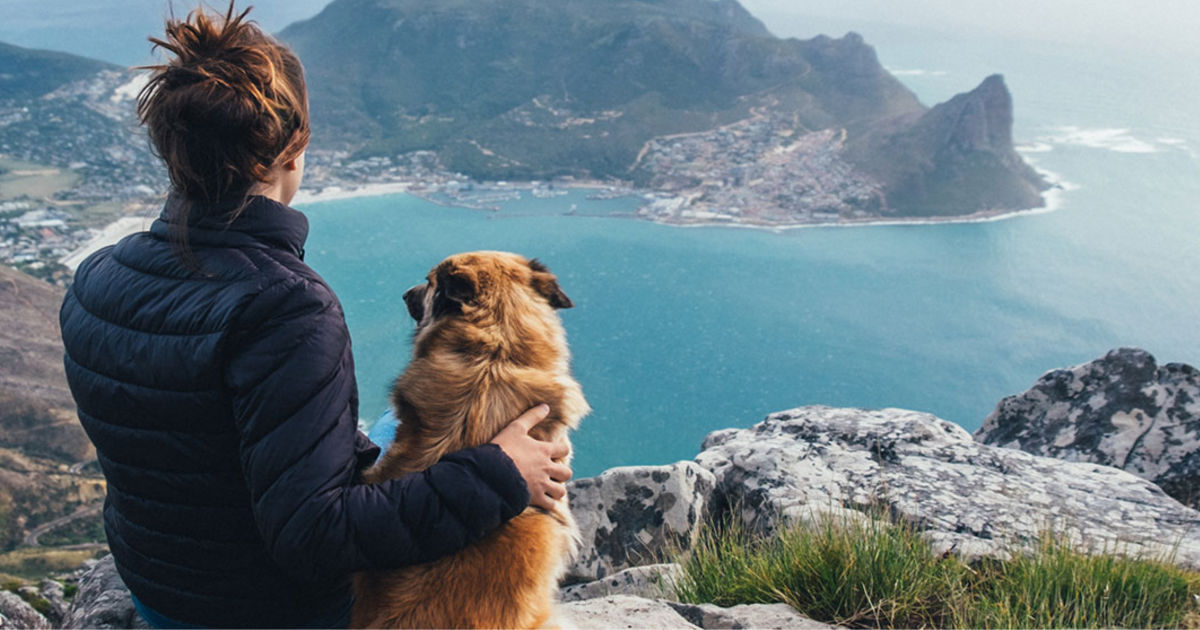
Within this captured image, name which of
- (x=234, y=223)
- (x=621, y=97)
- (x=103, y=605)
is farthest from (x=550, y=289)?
(x=621, y=97)

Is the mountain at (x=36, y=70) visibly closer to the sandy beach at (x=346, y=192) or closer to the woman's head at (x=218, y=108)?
the sandy beach at (x=346, y=192)

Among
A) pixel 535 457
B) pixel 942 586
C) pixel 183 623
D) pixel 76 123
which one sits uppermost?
pixel 76 123

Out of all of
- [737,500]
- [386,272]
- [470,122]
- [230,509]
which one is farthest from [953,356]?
[470,122]

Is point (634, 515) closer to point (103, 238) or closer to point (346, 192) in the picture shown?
point (103, 238)

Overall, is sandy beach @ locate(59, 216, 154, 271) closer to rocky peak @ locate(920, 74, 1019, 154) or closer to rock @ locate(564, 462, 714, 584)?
rock @ locate(564, 462, 714, 584)

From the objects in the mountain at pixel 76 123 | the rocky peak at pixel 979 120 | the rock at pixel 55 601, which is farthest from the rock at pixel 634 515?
the rocky peak at pixel 979 120

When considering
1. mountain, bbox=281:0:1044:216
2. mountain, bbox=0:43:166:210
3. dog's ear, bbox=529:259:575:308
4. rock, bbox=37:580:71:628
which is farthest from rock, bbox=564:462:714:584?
mountain, bbox=0:43:166:210

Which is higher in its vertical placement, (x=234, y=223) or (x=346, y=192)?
(x=234, y=223)
